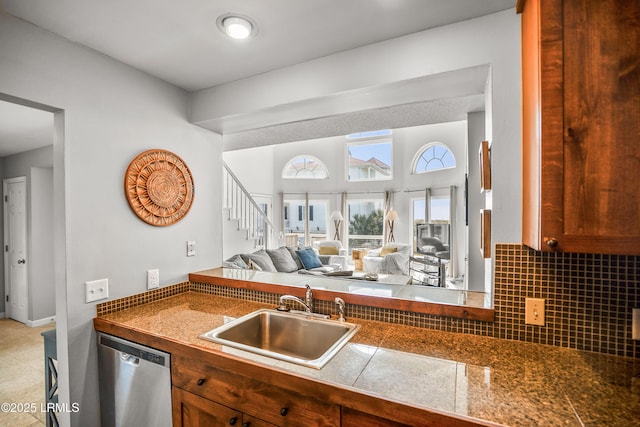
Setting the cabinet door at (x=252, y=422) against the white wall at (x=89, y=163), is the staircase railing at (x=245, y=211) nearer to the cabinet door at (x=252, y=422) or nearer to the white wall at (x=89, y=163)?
the white wall at (x=89, y=163)

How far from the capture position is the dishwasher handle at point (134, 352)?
1416mm

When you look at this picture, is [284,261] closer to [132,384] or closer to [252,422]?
[132,384]

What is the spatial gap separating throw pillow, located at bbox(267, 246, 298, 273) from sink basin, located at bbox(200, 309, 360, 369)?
10.2 ft

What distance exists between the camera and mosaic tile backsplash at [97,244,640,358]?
3.80ft

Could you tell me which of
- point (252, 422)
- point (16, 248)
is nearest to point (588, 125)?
point (252, 422)

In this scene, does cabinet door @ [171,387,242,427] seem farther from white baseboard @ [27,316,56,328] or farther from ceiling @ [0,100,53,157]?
white baseboard @ [27,316,56,328]

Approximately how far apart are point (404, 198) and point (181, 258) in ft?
21.6

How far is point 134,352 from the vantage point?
4.93 ft

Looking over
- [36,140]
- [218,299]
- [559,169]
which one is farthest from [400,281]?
[36,140]

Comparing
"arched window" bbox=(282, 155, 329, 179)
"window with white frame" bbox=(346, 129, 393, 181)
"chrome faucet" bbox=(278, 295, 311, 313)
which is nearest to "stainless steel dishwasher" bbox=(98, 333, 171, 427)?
"chrome faucet" bbox=(278, 295, 311, 313)

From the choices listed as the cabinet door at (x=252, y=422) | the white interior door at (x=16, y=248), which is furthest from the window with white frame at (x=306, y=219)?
the cabinet door at (x=252, y=422)

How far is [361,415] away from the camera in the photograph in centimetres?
98

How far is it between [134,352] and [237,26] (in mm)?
1718

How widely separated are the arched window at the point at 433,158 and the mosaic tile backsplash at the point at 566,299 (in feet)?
20.3
